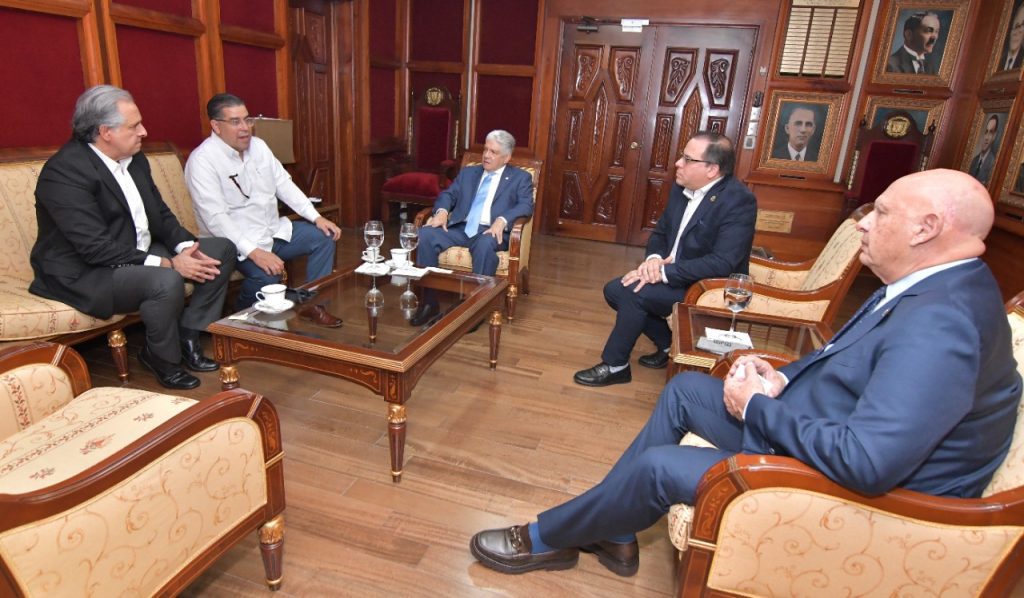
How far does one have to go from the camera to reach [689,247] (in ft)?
8.89

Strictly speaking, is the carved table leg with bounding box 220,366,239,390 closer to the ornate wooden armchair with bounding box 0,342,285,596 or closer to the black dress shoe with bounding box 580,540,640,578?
the ornate wooden armchair with bounding box 0,342,285,596

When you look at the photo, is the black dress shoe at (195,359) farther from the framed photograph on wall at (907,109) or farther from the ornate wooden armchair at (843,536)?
the framed photograph on wall at (907,109)

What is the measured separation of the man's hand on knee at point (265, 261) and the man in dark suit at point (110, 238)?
0.94ft

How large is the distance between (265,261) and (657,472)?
2.30m

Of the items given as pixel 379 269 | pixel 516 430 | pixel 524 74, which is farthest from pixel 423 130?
pixel 516 430

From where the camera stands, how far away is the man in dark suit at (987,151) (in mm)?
3627

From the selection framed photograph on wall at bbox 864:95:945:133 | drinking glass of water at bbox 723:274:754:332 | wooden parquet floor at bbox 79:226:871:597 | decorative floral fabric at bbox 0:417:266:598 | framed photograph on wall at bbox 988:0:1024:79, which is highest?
framed photograph on wall at bbox 988:0:1024:79

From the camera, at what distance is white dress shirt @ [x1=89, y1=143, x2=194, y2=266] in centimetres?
239

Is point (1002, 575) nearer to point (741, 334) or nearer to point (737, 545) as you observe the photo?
point (737, 545)

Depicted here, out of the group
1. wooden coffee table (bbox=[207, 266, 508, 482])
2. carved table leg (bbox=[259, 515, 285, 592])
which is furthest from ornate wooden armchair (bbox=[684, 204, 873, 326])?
carved table leg (bbox=[259, 515, 285, 592])

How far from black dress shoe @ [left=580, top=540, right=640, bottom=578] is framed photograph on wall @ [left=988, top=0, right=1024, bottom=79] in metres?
3.81

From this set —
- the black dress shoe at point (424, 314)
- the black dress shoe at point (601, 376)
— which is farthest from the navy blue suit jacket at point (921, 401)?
the black dress shoe at point (601, 376)

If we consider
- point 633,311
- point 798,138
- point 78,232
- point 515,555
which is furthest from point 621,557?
point 798,138

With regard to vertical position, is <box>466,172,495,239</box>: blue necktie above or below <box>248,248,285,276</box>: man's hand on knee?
above
